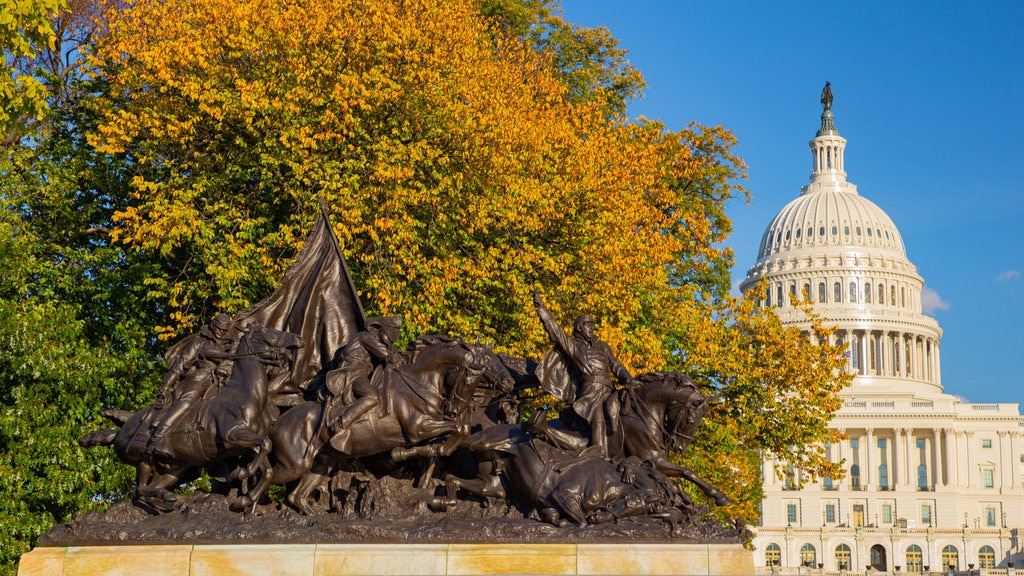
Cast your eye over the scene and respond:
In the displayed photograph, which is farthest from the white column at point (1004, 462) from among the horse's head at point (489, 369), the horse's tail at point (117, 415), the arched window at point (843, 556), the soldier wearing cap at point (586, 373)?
the horse's tail at point (117, 415)

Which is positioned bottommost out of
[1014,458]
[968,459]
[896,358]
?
[968,459]

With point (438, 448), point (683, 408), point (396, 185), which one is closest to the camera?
point (438, 448)

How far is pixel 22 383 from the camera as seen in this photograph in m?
24.8

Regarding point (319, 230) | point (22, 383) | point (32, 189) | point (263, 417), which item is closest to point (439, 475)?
point (263, 417)

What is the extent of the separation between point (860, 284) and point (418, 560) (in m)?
131

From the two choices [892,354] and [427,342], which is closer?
[427,342]

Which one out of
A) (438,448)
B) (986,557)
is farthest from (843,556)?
(438,448)

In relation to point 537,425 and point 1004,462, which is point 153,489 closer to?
point 537,425

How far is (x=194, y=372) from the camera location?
17.4m

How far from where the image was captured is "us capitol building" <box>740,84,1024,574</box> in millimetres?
111688

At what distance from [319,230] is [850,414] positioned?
112599 millimetres

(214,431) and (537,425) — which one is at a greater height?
(537,425)

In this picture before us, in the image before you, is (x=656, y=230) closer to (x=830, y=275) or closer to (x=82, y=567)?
(x=82, y=567)

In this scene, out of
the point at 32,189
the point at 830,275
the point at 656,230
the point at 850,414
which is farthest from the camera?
the point at 830,275
